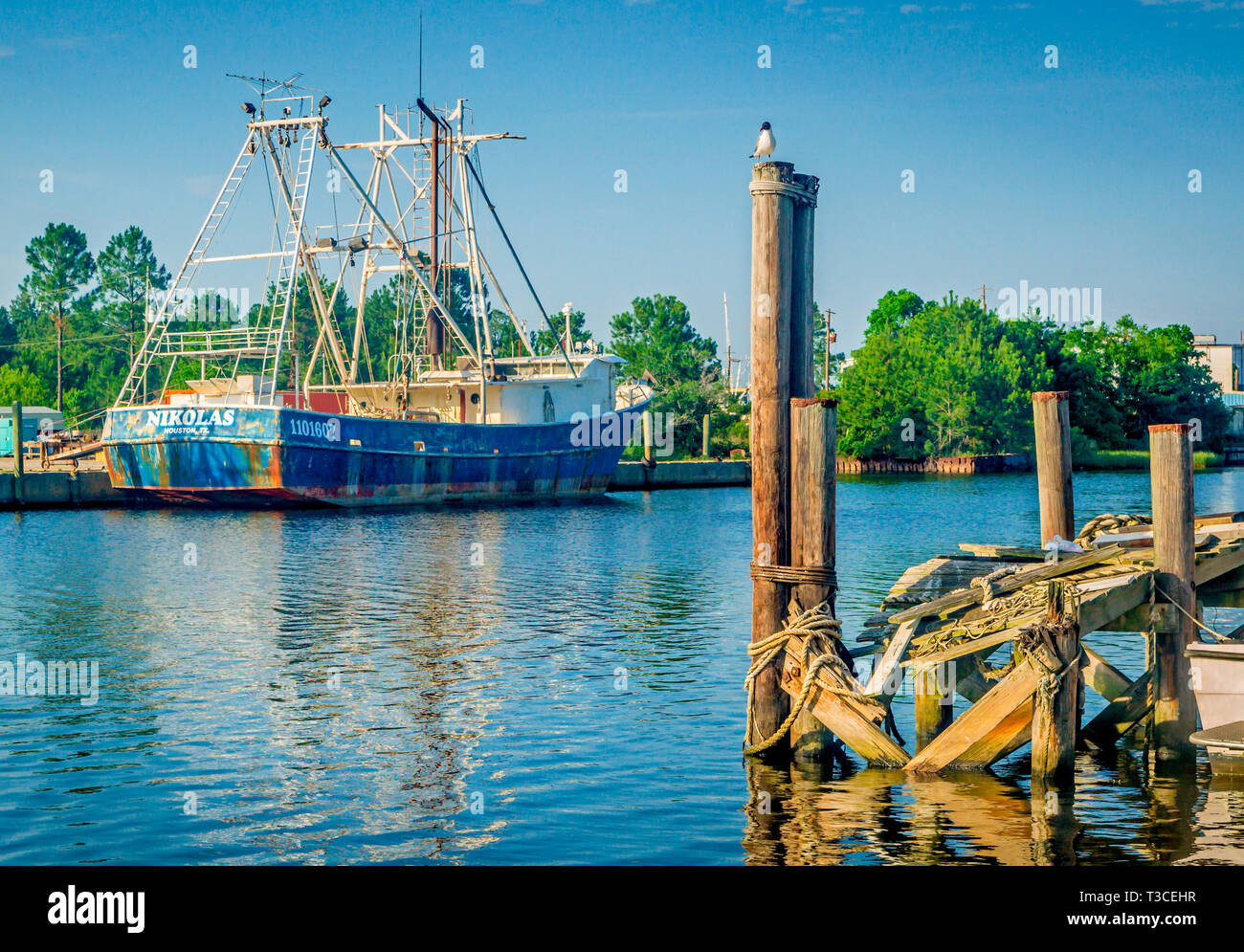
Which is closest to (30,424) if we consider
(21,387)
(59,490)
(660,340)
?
(21,387)

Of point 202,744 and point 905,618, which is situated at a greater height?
point 905,618

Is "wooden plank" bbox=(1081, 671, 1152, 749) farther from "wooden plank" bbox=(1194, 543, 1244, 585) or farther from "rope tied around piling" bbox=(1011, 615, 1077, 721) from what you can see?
"rope tied around piling" bbox=(1011, 615, 1077, 721)

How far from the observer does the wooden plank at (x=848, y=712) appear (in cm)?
1005

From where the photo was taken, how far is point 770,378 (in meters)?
10.3

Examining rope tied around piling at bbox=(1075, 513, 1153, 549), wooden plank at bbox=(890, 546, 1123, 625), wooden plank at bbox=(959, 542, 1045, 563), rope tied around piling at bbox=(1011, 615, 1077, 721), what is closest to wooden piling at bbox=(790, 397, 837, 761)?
wooden plank at bbox=(890, 546, 1123, 625)

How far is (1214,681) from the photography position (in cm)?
1035

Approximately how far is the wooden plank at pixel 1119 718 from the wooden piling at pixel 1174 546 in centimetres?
109

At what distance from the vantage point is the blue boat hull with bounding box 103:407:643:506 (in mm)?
44375

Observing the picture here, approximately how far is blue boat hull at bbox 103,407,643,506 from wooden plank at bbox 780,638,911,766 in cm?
3637

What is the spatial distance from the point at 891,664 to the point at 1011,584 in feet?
4.58
